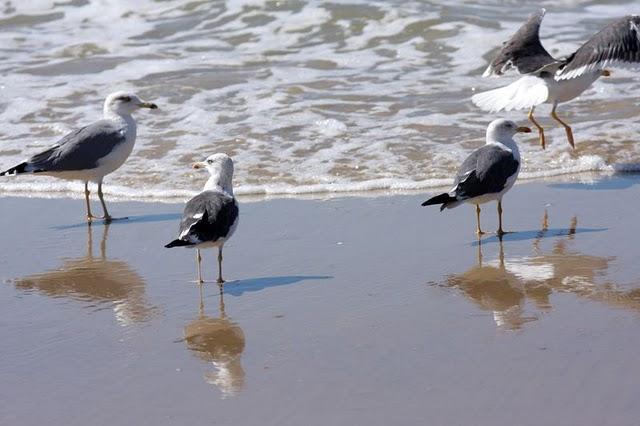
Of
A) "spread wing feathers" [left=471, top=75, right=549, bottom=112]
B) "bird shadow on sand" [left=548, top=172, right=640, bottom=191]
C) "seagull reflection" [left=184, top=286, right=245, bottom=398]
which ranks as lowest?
"seagull reflection" [left=184, top=286, right=245, bottom=398]

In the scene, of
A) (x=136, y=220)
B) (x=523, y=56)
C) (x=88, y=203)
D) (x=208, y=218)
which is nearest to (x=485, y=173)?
(x=208, y=218)

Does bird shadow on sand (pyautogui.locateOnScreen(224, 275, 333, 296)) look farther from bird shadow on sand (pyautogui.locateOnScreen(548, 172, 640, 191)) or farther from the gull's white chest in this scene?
the gull's white chest

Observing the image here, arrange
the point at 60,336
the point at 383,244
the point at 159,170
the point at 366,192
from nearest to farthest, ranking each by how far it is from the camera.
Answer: the point at 60,336
the point at 383,244
the point at 366,192
the point at 159,170

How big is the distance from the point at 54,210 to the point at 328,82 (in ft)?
14.5

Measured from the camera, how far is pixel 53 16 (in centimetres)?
1592

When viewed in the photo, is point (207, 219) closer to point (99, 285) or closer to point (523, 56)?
point (99, 285)

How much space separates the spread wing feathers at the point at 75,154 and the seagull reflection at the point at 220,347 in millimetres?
2753

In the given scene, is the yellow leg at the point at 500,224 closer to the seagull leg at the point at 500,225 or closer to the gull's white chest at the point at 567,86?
the seagull leg at the point at 500,225

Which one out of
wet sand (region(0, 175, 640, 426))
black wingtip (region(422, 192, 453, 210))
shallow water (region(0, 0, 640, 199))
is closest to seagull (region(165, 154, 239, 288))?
wet sand (region(0, 175, 640, 426))

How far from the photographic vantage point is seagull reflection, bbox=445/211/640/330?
17.3ft

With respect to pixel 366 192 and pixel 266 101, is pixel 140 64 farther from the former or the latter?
pixel 366 192

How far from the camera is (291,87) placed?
11414 mm

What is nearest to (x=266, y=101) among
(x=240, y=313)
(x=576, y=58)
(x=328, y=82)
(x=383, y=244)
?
(x=328, y=82)

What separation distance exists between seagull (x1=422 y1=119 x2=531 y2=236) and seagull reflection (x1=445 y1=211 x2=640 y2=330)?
33 cm
